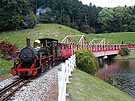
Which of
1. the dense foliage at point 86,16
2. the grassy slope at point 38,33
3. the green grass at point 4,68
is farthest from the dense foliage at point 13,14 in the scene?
the green grass at point 4,68

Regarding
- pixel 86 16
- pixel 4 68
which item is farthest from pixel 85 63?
pixel 86 16

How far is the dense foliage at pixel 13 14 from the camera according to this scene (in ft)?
375

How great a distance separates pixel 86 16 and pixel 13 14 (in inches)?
2745

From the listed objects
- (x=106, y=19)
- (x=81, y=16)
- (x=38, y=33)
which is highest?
(x=81, y=16)

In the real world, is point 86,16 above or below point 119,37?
above

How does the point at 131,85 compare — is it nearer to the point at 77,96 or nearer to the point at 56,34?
the point at 77,96

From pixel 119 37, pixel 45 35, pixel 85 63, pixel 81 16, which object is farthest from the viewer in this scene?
pixel 81 16

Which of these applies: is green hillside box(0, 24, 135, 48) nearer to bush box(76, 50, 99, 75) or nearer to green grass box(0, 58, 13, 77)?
bush box(76, 50, 99, 75)

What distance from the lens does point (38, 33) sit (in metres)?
121

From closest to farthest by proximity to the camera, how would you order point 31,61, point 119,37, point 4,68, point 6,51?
point 31,61
point 4,68
point 6,51
point 119,37

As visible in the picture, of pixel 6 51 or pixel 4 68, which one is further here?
pixel 6 51

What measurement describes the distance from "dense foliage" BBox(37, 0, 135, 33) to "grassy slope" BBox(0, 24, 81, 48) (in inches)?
895

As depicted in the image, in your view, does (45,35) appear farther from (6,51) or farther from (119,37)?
(6,51)

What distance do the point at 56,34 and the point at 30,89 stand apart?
343ft
